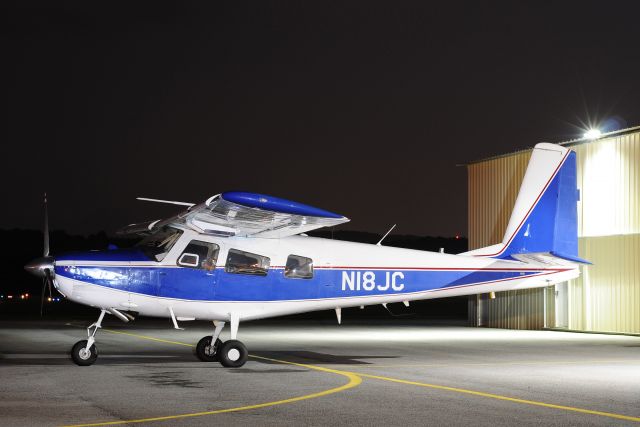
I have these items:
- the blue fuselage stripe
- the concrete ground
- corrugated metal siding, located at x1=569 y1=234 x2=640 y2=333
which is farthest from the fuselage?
corrugated metal siding, located at x1=569 y1=234 x2=640 y2=333

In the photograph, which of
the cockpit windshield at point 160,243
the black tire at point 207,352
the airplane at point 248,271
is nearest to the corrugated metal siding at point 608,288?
the airplane at point 248,271

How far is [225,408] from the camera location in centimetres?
983

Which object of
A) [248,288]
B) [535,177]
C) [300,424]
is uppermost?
[535,177]

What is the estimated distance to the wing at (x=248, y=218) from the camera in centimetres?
1257

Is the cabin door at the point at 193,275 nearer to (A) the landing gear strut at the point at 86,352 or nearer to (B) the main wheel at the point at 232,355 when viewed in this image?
(B) the main wheel at the point at 232,355

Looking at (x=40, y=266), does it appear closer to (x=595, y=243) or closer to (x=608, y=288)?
(x=608, y=288)

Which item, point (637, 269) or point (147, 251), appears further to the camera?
point (637, 269)

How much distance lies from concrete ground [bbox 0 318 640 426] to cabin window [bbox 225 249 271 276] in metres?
1.72

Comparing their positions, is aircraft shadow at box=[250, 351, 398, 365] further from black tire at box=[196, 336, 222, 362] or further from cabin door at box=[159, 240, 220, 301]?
cabin door at box=[159, 240, 220, 301]

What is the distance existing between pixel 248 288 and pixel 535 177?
673cm

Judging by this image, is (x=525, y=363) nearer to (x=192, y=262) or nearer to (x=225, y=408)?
(x=192, y=262)

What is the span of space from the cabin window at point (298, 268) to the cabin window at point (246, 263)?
405 mm

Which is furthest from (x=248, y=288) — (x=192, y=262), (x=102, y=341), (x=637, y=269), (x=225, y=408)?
(x=637, y=269)

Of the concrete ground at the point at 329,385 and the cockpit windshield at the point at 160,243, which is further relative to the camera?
the cockpit windshield at the point at 160,243
